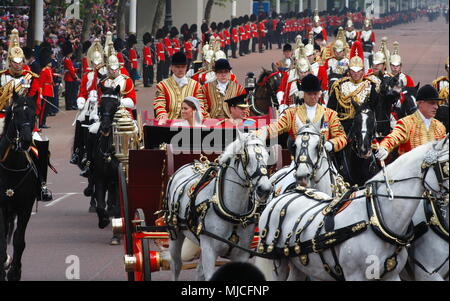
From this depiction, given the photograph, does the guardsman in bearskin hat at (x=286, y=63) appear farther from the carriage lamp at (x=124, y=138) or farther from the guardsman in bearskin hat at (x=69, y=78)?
the carriage lamp at (x=124, y=138)

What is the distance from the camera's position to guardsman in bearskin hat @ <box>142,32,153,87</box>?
126 ft

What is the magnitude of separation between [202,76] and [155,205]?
671cm

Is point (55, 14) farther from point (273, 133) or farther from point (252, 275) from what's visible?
point (252, 275)

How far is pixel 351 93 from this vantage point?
15.9 m

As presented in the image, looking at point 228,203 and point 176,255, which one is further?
point 176,255

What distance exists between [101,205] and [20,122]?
3.17 meters

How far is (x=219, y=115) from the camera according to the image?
13.1 m

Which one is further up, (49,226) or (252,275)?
(252,275)

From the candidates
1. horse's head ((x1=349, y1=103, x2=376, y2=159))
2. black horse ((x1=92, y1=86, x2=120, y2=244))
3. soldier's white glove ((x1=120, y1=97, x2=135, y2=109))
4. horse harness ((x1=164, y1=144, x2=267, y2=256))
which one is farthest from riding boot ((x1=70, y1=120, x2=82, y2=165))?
horse harness ((x1=164, y1=144, x2=267, y2=256))

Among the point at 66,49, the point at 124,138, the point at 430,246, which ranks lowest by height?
the point at 430,246

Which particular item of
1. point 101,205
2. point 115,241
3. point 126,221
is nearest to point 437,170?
point 126,221

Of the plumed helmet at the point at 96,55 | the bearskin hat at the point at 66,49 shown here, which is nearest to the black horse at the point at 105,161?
the plumed helmet at the point at 96,55

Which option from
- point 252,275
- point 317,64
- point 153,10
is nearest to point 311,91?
point 252,275

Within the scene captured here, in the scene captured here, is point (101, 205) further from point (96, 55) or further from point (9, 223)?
point (96, 55)
